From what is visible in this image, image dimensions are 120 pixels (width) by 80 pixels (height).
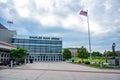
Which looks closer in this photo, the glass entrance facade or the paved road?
the paved road

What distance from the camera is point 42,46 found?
89688mm

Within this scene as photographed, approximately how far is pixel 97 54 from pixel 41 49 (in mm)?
99145

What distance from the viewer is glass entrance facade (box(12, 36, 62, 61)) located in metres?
87.4

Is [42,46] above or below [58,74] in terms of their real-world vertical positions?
above

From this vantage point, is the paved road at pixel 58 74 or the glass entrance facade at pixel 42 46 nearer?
the paved road at pixel 58 74

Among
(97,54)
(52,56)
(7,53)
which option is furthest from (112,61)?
(97,54)

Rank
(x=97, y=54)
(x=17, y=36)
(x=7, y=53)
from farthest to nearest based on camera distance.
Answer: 1. (x=97, y=54)
2. (x=17, y=36)
3. (x=7, y=53)

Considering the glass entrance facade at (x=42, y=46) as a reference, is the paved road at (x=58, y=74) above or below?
below

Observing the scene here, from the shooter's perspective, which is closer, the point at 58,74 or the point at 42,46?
the point at 58,74

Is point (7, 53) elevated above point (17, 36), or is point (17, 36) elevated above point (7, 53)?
point (17, 36)

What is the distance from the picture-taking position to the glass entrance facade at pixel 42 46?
87375 mm

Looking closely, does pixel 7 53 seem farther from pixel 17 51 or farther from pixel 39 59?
pixel 39 59

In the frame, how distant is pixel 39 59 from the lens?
88.9 metres

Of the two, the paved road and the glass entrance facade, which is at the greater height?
the glass entrance facade
